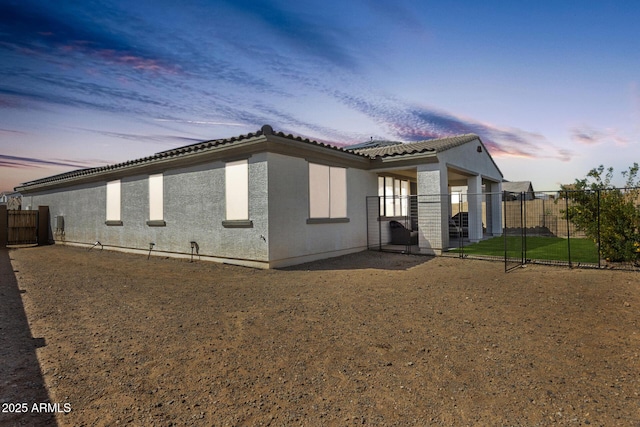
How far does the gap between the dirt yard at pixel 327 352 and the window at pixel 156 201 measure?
4803 millimetres

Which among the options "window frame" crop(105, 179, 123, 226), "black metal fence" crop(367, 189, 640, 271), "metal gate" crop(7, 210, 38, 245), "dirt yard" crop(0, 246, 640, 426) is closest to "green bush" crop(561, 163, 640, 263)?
"black metal fence" crop(367, 189, 640, 271)

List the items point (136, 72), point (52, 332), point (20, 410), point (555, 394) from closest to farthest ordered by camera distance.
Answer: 1. point (20, 410)
2. point (555, 394)
3. point (52, 332)
4. point (136, 72)

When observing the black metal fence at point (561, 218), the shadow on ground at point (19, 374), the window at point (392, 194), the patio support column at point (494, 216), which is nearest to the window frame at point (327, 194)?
the black metal fence at point (561, 218)

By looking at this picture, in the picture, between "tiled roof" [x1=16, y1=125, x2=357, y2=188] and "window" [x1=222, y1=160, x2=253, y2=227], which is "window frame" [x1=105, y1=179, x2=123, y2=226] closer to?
"tiled roof" [x1=16, y1=125, x2=357, y2=188]

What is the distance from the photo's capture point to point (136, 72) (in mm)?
10328

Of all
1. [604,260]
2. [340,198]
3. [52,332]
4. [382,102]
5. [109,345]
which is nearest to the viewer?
[109,345]

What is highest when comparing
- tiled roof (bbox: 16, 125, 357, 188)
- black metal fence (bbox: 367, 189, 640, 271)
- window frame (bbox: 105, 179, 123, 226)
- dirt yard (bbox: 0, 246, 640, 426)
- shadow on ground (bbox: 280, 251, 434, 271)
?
tiled roof (bbox: 16, 125, 357, 188)

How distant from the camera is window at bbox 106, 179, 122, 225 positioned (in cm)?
1348

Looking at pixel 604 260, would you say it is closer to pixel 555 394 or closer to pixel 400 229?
pixel 400 229

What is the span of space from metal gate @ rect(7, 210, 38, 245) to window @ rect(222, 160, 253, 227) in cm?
1479

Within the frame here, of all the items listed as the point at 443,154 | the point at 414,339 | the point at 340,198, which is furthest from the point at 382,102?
the point at 414,339

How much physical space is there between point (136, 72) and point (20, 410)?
→ 33.4ft

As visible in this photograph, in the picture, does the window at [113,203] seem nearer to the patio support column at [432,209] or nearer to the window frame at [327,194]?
the window frame at [327,194]

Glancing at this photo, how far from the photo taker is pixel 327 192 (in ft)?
Answer: 34.6
